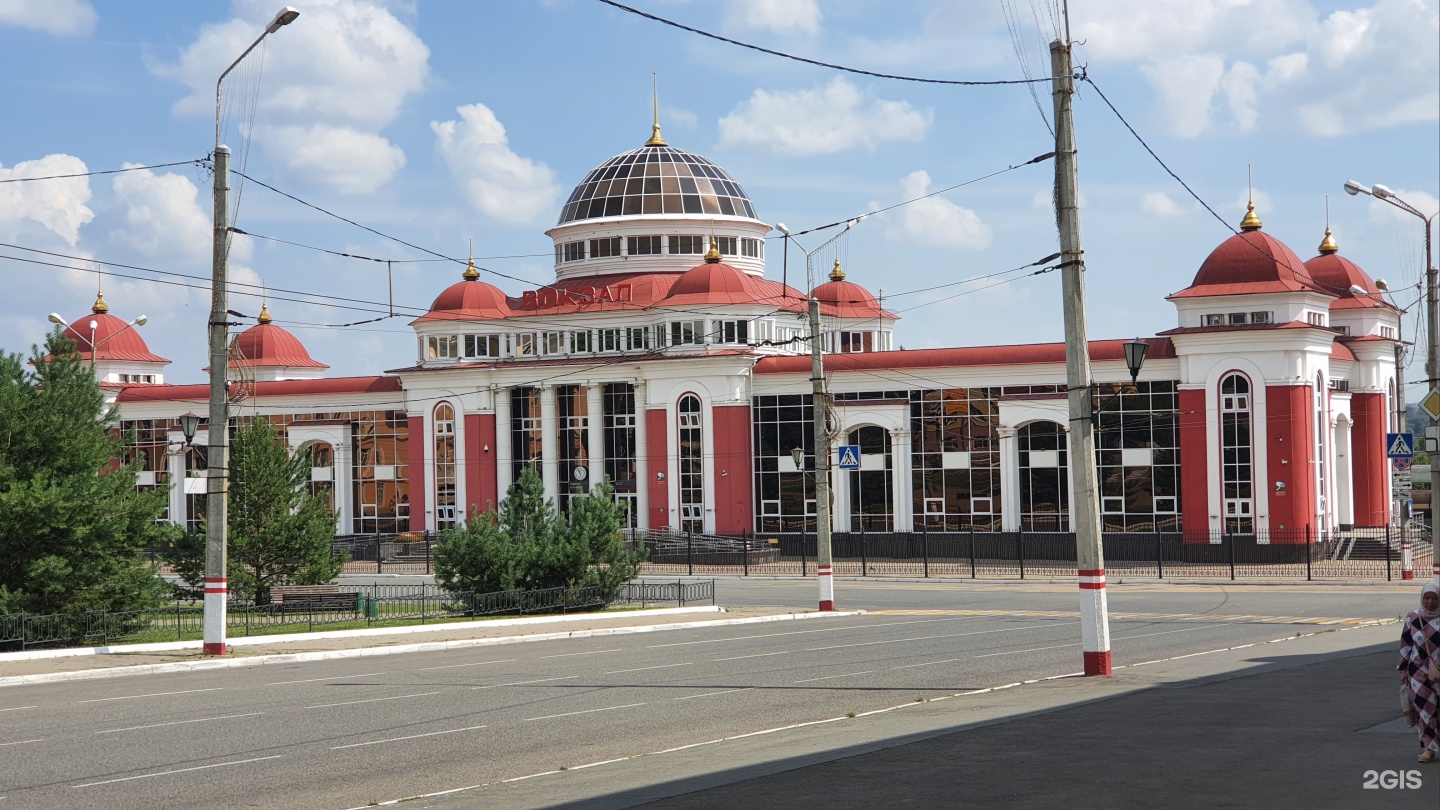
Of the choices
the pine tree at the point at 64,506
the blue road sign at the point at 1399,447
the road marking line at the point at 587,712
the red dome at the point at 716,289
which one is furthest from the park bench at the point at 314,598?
the red dome at the point at 716,289

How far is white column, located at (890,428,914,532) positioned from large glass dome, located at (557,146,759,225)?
17439mm

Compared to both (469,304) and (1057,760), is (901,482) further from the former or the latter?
(1057,760)

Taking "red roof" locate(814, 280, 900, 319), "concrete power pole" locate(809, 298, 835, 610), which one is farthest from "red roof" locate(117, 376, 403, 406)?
"concrete power pole" locate(809, 298, 835, 610)

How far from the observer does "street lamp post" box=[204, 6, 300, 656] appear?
23.6 metres

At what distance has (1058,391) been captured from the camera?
57875 mm

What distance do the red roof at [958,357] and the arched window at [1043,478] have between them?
2761 millimetres

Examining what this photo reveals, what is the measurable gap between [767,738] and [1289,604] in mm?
25001

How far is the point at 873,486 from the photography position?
61.0 m

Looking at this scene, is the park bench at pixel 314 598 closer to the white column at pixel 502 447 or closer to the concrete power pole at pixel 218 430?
the concrete power pole at pixel 218 430

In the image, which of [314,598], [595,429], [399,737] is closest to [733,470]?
[595,429]

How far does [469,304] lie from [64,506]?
42.7 m

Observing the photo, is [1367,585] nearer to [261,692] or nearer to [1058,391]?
[1058,391]

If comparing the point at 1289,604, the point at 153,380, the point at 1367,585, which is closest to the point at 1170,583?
the point at 1367,585

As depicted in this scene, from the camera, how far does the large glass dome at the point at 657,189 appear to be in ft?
236
